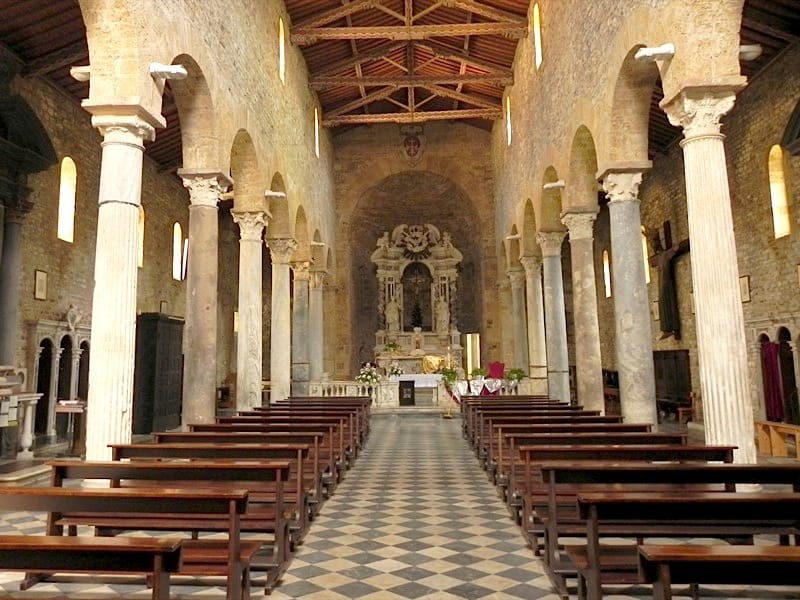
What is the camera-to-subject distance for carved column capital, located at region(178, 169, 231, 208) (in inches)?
413

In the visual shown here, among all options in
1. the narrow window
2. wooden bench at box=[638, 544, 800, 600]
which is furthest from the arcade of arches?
wooden bench at box=[638, 544, 800, 600]

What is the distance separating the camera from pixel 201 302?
34.5 feet

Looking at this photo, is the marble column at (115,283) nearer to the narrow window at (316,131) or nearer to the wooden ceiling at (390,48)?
the wooden ceiling at (390,48)

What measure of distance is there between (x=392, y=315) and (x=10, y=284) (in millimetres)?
16361

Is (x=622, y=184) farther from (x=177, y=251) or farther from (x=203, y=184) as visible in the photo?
(x=177, y=251)

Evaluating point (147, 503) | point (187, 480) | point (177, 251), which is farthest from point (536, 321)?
point (147, 503)

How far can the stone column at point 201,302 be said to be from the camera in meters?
10.4

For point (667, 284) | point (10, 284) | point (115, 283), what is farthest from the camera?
point (667, 284)

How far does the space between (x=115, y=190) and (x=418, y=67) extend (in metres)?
Result: 17.3

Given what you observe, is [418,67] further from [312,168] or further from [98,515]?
[98,515]

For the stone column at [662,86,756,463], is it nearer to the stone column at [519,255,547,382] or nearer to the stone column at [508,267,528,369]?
the stone column at [519,255,547,382]

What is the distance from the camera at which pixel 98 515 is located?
4965mm

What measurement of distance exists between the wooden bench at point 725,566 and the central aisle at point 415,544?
2.10 metres

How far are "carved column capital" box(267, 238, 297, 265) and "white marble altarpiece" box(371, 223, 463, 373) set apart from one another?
933cm
